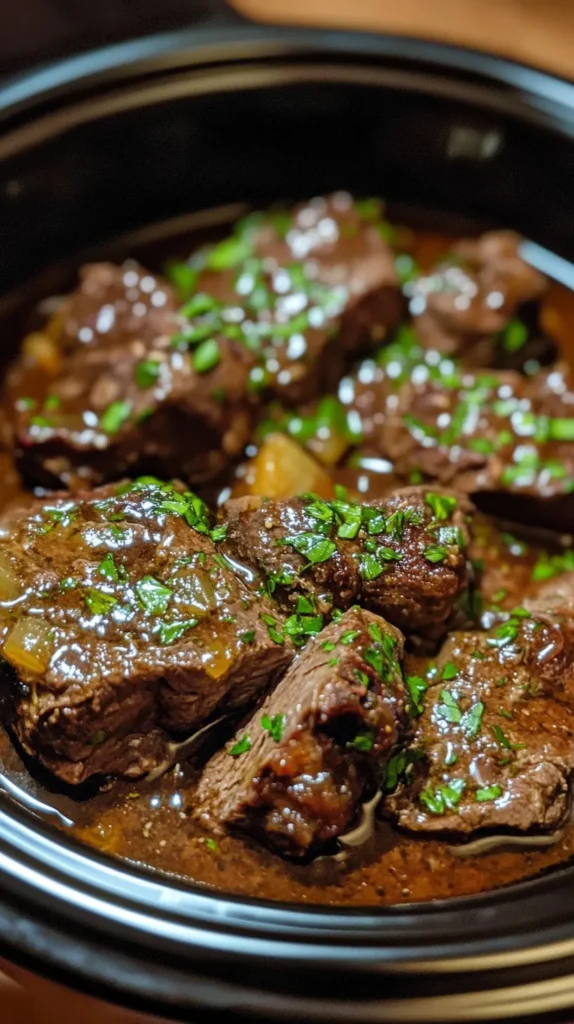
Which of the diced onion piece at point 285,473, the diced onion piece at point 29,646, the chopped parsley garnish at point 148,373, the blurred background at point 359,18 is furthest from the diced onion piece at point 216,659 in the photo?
the blurred background at point 359,18

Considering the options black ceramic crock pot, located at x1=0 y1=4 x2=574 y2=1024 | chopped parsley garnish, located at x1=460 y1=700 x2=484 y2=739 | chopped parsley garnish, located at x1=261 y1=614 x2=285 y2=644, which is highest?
black ceramic crock pot, located at x1=0 y1=4 x2=574 y2=1024

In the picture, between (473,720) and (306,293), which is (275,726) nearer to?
(473,720)

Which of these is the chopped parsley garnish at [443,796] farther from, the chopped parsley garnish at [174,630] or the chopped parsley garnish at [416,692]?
the chopped parsley garnish at [174,630]

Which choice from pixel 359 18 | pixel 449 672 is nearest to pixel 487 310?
pixel 449 672

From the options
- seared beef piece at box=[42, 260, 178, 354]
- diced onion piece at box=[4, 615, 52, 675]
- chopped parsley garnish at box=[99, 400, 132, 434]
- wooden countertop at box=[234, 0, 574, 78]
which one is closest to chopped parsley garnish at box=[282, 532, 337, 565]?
diced onion piece at box=[4, 615, 52, 675]

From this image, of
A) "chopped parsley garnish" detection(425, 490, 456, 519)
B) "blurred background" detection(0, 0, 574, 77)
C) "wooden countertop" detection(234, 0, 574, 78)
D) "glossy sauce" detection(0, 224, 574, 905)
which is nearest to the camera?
"glossy sauce" detection(0, 224, 574, 905)

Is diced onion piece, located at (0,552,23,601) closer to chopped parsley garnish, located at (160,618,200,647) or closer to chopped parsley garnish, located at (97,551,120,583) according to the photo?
chopped parsley garnish, located at (97,551,120,583)

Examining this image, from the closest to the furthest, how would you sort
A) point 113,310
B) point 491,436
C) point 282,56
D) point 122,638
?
1. point 122,638
2. point 491,436
3. point 113,310
4. point 282,56

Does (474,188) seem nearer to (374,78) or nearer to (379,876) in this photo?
(374,78)
